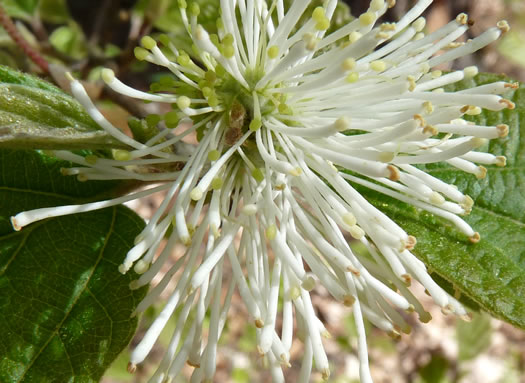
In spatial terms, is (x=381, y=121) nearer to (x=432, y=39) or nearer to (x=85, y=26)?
(x=432, y=39)

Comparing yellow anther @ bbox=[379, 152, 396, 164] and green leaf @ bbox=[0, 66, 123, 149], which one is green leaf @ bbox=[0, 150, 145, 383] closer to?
green leaf @ bbox=[0, 66, 123, 149]

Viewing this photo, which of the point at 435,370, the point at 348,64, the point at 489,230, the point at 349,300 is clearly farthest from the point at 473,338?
the point at 348,64

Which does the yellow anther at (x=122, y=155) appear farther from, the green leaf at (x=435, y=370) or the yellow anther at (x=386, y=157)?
the green leaf at (x=435, y=370)

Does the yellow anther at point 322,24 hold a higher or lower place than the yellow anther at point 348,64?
higher

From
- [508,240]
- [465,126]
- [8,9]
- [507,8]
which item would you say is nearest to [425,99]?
[465,126]

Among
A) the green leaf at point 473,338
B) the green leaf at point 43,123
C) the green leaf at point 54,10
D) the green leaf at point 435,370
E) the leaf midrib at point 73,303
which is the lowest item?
the green leaf at point 435,370

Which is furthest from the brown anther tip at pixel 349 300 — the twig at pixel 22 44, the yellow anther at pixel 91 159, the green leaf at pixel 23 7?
the green leaf at pixel 23 7

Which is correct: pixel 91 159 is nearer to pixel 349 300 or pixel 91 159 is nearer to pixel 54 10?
pixel 349 300
